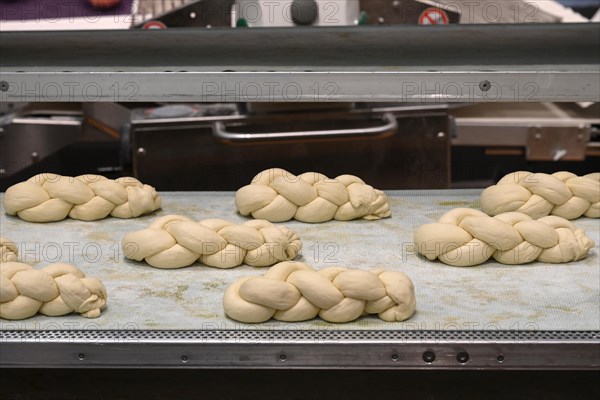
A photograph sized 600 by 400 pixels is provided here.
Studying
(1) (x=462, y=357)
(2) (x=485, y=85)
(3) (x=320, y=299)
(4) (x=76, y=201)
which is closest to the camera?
(1) (x=462, y=357)

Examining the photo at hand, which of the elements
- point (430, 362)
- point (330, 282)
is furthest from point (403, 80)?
point (430, 362)

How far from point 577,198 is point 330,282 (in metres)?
0.91

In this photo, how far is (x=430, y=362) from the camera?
1454 millimetres

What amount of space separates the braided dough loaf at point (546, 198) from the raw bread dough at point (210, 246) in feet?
1.98

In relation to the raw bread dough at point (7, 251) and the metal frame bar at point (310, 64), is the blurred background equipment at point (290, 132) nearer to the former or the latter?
the metal frame bar at point (310, 64)

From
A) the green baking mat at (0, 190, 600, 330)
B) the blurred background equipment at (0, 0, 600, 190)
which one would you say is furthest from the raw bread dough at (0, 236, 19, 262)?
the blurred background equipment at (0, 0, 600, 190)

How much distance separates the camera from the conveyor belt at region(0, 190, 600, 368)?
4.82 ft

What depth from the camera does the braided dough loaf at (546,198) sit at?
7.06 feet

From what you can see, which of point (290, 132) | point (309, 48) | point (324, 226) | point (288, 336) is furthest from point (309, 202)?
point (290, 132)

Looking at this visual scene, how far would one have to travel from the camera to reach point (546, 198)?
85.3 inches

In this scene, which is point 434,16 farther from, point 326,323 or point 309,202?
point 326,323

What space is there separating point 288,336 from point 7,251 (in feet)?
2.45

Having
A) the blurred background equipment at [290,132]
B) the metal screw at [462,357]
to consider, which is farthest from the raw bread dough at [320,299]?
the blurred background equipment at [290,132]
